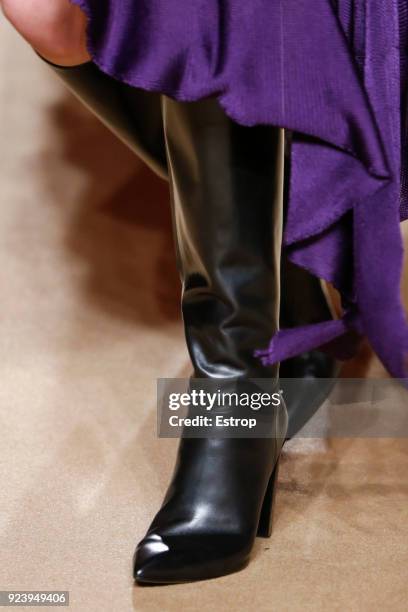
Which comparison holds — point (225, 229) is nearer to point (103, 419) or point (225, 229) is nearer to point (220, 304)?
point (220, 304)

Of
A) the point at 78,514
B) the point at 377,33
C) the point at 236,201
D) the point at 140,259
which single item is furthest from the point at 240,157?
the point at 140,259

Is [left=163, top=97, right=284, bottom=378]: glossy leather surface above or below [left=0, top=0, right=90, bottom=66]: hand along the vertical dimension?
below

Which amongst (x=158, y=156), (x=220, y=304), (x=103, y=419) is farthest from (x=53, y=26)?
(x=103, y=419)

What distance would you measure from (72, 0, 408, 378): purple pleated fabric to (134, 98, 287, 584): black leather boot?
0.05 m

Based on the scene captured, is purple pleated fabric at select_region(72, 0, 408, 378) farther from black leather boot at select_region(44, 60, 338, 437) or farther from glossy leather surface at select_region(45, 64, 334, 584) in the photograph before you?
black leather boot at select_region(44, 60, 338, 437)

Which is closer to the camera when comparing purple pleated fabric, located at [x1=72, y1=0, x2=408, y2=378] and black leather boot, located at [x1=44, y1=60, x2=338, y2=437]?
purple pleated fabric, located at [x1=72, y1=0, x2=408, y2=378]

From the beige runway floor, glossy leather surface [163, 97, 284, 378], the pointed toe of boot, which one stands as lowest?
the beige runway floor

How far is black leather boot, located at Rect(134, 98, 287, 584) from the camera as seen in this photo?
2.32ft

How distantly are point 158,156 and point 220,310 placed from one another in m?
0.21

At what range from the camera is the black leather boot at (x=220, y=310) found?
71 centimetres

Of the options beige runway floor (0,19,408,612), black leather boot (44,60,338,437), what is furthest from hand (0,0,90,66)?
beige runway floor (0,19,408,612)

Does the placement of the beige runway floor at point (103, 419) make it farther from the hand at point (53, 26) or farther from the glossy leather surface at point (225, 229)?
the hand at point (53, 26)

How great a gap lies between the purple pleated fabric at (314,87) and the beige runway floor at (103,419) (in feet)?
0.60

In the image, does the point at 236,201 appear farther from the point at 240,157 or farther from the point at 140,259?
the point at 140,259
